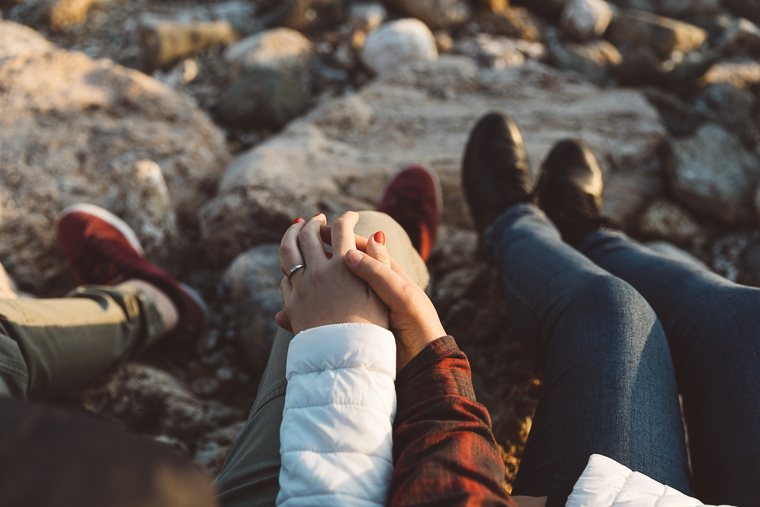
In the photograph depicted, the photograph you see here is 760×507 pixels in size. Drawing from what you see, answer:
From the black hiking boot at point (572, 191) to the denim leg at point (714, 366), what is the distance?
53cm

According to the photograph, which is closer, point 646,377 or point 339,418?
point 339,418

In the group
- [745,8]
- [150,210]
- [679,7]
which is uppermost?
[745,8]

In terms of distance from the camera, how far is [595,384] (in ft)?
3.78

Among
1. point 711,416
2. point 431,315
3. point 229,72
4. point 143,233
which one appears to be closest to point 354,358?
point 431,315

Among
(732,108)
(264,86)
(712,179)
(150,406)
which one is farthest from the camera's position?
(732,108)

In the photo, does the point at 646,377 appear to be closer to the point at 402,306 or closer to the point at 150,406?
the point at 402,306

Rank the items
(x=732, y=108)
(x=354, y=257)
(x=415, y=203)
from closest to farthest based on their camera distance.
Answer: (x=354, y=257)
(x=415, y=203)
(x=732, y=108)

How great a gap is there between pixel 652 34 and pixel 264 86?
3.62 meters

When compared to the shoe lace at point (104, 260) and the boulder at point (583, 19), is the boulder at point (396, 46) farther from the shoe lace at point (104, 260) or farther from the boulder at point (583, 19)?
the shoe lace at point (104, 260)

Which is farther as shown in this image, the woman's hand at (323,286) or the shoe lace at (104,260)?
the shoe lace at (104,260)

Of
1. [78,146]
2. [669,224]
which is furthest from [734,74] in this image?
[78,146]

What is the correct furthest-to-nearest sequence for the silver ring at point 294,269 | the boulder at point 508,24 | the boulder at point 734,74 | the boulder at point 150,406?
the boulder at point 508,24 < the boulder at point 734,74 < the boulder at point 150,406 < the silver ring at point 294,269

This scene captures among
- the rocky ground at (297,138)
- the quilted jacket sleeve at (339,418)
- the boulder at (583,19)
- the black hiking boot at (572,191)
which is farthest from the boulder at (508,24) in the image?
the quilted jacket sleeve at (339,418)

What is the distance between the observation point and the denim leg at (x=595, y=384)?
1059 mm
